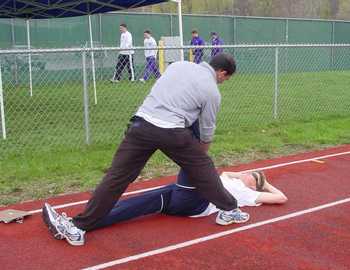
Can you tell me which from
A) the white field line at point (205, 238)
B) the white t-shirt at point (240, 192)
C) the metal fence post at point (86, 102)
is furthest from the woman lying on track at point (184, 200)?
the metal fence post at point (86, 102)

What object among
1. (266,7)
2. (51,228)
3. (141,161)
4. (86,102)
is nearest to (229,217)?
(141,161)

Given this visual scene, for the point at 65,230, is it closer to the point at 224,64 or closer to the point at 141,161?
the point at 141,161

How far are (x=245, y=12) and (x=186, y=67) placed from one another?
1680 inches

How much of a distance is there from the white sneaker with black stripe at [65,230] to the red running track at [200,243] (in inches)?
2.6

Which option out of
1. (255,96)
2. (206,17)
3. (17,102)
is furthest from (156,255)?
(206,17)

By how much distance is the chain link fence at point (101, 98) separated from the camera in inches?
345

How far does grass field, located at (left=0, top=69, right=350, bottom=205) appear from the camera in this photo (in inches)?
270

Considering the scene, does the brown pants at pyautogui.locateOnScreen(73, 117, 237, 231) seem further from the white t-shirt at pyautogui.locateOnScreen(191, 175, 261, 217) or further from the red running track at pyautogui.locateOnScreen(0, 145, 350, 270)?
the white t-shirt at pyautogui.locateOnScreen(191, 175, 261, 217)

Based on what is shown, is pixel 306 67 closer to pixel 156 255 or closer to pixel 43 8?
pixel 43 8

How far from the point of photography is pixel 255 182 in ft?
18.6

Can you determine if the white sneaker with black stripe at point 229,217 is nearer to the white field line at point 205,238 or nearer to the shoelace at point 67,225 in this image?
the white field line at point 205,238

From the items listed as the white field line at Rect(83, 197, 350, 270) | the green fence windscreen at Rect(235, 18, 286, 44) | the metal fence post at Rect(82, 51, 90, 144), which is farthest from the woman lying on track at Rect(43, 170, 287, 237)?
the green fence windscreen at Rect(235, 18, 286, 44)

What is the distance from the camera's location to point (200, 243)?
465cm

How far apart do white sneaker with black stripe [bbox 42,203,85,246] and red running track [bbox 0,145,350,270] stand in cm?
7
